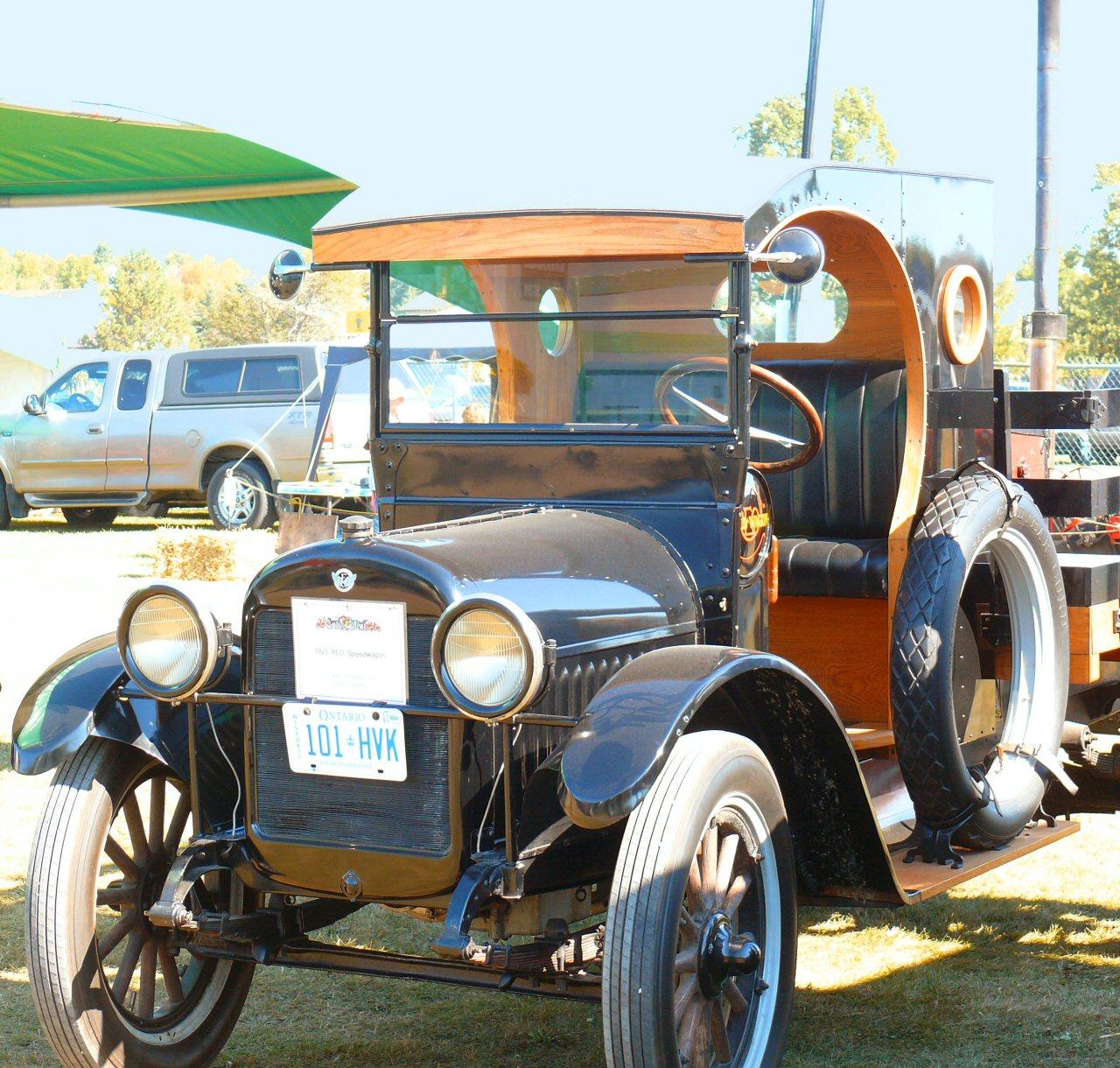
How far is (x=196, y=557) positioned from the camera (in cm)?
1219

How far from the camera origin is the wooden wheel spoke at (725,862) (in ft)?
9.26

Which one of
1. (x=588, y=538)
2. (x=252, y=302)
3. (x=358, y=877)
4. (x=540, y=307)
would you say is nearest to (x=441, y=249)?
(x=540, y=307)

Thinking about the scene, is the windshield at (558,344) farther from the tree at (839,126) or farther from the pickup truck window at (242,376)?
the tree at (839,126)

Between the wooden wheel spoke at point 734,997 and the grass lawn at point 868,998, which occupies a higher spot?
the wooden wheel spoke at point 734,997

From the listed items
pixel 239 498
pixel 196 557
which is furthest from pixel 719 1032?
pixel 239 498

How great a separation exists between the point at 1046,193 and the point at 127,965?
7.85 m

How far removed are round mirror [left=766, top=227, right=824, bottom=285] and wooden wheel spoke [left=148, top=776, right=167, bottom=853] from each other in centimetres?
183

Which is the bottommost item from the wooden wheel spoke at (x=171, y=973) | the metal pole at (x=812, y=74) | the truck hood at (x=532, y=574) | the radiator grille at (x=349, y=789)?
the wooden wheel spoke at (x=171, y=973)

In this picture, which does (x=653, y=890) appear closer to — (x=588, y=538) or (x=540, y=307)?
(x=588, y=538)

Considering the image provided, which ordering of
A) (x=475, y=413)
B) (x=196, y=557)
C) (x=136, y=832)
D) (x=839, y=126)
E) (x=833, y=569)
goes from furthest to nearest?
1. (x=839, y=126)
2. (x=196, y=557)
3. (x=833, y=569)
4. (x=475, y=413)
5. (x=136, y=832)

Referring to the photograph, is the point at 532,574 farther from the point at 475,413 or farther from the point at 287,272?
the point at 287,272

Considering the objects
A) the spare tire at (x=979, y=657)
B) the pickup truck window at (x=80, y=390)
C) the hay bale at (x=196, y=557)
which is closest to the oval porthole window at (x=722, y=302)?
the spare tire at (x=979, y=657)

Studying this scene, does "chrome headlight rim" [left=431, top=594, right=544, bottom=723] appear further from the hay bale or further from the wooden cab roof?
the hay bale

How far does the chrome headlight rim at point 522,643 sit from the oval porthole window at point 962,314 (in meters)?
1.98
